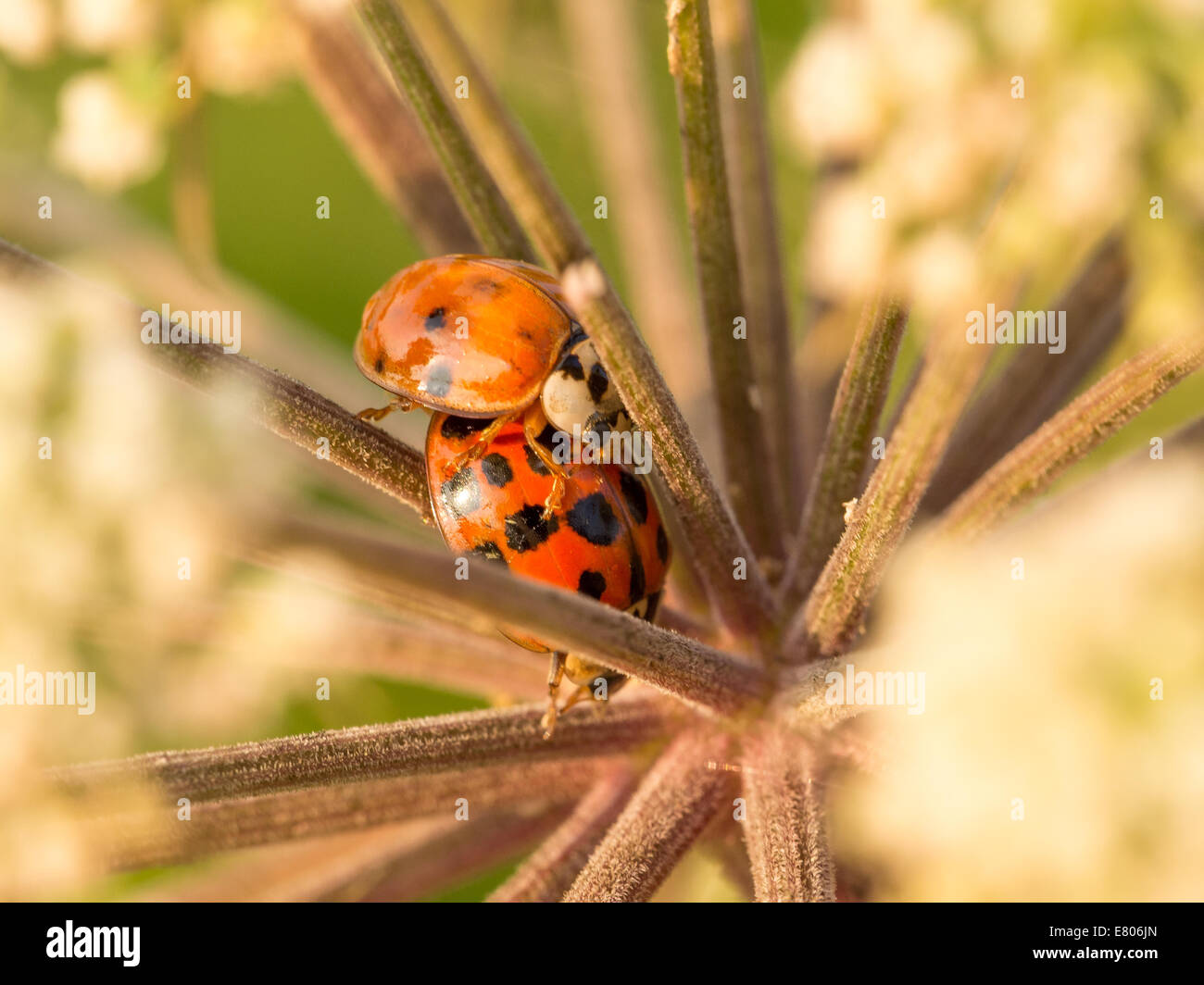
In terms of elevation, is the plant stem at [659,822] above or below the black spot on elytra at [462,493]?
below

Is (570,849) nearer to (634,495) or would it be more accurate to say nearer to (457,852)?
(457,852)

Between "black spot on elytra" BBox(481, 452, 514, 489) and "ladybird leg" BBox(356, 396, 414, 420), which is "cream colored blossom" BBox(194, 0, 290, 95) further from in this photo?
"black spot on elytra" BBox(481, 452, 514, 489)

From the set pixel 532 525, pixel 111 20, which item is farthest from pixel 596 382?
pixel 111 20

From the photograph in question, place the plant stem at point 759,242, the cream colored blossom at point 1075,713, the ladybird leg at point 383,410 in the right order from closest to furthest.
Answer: the cream colored blossom at point 1075,713
the ladybird leg at point 383,410
the plant stem at point 759,242

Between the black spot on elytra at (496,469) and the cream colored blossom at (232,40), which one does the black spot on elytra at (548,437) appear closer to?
the black spot on elytra at (496,469)

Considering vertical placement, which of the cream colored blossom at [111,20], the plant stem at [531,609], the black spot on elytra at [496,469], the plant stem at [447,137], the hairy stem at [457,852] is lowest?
the hairy stem at [457,852]

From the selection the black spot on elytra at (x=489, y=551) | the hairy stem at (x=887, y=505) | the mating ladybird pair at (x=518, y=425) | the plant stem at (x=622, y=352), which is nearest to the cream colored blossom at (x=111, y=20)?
the plant stem at (x=622, y=352)

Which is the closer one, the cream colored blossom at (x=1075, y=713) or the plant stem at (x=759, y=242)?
the cream colored blossom at (x=1075, y=713)

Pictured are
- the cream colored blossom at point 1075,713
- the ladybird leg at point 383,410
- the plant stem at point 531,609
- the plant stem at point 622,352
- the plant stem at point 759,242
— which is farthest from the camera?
the plant stem at point 759,242
